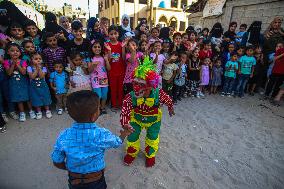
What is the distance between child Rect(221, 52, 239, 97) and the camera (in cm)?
604

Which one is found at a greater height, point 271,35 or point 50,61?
point 271,35

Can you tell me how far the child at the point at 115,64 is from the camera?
14.3 ft

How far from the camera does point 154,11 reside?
24.2 meters

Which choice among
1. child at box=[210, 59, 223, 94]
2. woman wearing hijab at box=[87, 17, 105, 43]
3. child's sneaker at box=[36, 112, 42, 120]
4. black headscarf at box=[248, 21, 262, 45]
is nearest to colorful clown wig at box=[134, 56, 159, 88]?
child's sneaker at box=[36, 112, 42, 120]

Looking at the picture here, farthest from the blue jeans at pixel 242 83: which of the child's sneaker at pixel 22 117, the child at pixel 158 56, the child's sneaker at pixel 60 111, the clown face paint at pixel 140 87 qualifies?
the child's sneaker at pixel 22 117

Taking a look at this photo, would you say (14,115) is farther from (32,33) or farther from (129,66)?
(129,66)

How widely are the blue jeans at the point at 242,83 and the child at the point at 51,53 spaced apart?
4974mm

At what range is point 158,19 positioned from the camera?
24.5 metres

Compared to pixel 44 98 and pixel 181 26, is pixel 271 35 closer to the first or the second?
pixel 44 98

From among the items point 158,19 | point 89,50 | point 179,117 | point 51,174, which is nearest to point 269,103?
point 179,117

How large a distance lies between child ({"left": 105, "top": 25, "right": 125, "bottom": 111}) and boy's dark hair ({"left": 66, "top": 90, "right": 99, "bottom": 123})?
2.82 metres

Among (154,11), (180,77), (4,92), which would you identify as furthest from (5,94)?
(154,11)

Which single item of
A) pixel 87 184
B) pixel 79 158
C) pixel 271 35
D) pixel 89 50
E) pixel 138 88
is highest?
pixel 271 35

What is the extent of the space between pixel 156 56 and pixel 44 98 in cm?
272
